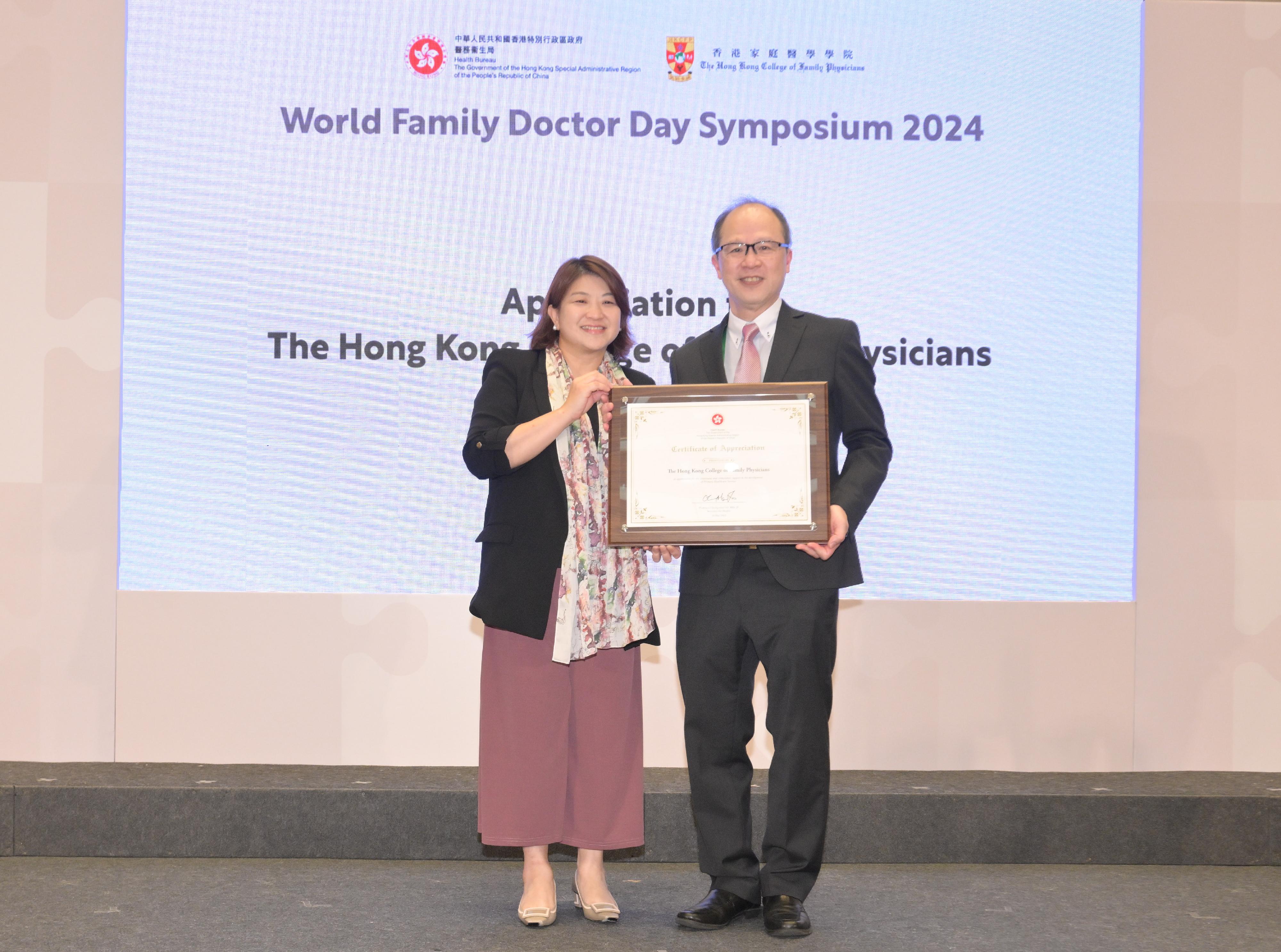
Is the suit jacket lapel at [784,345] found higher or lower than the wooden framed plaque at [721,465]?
higher

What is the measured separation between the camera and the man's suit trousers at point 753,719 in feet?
8.82

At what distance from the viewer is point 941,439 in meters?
3.92

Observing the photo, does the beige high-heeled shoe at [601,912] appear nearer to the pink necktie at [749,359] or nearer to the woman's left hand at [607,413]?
the woman's left hand at [607,413]

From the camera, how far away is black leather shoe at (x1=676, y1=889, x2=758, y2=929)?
2.70 metres

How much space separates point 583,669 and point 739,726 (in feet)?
1.27

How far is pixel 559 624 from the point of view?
2754 millimetres

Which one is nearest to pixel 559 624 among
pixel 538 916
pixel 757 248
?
pixel 538 916

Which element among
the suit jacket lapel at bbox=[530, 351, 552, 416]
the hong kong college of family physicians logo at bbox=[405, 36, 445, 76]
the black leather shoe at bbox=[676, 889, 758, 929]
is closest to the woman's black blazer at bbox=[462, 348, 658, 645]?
the suit jacket lapel at bbox=[530, 351, 552, 416]

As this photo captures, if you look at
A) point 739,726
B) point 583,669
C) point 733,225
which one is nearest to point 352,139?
point 733,225

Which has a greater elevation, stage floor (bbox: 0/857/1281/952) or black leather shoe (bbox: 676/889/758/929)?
black leather shoe (bbox: 676/889/758/929)

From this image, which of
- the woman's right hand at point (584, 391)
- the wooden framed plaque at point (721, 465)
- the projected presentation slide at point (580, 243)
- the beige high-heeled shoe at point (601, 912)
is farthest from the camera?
the projected presentation slide at point (580, 243)

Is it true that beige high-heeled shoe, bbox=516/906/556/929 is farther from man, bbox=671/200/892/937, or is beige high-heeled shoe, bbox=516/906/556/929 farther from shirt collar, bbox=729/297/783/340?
shirt collar, bbox=729/297/783/340

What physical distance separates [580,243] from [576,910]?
6.86 feet
